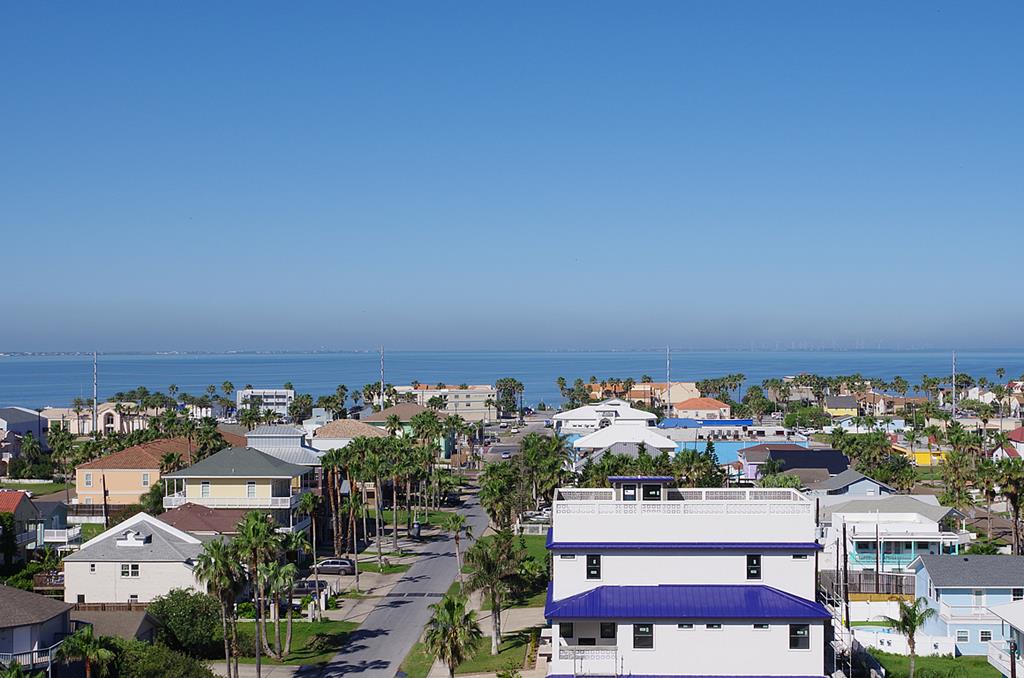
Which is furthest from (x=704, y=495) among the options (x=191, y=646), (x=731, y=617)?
(x=191, y=646)

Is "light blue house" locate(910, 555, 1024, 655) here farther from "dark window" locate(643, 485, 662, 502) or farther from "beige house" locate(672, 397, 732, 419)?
"beige house" locate(672, 397, 732, 419)

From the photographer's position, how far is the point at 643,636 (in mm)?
33188

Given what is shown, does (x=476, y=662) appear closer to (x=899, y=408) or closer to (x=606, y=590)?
(x=606, y=590)

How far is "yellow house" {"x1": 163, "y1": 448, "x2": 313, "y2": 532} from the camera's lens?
64000mm

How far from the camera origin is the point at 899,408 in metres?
187

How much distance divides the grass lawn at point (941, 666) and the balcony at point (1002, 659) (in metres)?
0.86

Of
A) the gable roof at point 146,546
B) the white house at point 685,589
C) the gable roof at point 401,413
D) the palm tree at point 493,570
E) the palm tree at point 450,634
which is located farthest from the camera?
the gable roof at point 401,413

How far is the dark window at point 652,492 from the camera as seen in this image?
1481 inches

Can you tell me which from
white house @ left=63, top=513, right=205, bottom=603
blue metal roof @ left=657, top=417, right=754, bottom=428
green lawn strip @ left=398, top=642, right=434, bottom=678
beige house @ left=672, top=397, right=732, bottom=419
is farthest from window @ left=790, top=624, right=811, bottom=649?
beige house @ left=672, top=397, right=732, bottom=419

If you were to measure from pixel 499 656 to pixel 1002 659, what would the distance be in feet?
63.7

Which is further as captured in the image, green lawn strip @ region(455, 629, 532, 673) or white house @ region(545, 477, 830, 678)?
green lawn strip @ region(455, 629, 532, 673)

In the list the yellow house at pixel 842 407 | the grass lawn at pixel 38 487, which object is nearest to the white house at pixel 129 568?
the grass lawn at pixel 38 487

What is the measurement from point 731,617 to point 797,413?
144266 millimetres

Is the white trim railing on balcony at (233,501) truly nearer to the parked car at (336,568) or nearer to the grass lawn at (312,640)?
the parked car at (336,568)
